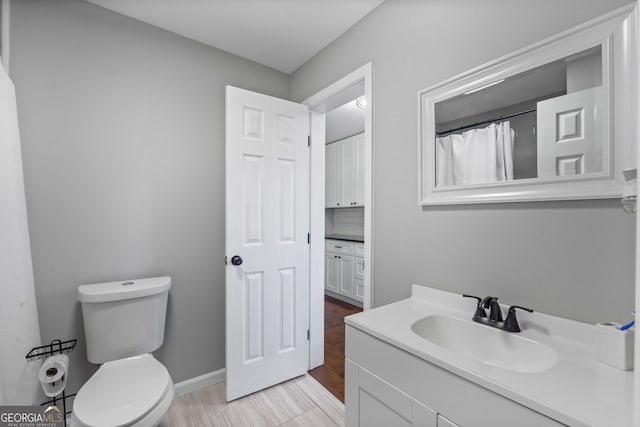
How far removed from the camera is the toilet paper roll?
4.32 ft

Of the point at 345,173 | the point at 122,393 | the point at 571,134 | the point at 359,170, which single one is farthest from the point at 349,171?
the point at 122,393

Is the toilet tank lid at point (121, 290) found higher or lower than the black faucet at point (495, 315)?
lower

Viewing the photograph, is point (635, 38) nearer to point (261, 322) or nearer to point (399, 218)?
point (399, 218)

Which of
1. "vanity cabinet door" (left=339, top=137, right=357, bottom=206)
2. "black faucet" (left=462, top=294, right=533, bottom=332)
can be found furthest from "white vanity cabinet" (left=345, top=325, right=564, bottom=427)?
"vanity cabinet door" (left=339, top=137, right=357, bottom=206)

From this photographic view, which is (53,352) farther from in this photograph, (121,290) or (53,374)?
(121,290)

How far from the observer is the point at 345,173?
13.6ft

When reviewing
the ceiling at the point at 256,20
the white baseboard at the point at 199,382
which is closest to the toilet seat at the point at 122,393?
the white baseboard at the point at 199,382

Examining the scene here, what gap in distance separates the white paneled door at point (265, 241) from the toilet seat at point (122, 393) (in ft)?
1.77

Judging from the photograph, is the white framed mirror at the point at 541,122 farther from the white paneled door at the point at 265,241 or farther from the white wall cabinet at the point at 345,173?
the white wall cabinet at the point at 345,173

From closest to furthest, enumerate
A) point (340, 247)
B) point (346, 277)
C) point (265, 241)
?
point (265, 241) → point (346, 277) → point (340, 247)

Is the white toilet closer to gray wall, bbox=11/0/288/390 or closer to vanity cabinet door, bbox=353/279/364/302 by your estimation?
gray wall, bbox=11/0/288/390

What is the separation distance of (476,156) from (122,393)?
188cm

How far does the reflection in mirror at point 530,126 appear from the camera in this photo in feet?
2.97

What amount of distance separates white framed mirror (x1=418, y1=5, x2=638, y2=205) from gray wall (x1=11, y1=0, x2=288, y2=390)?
156 centimetres
